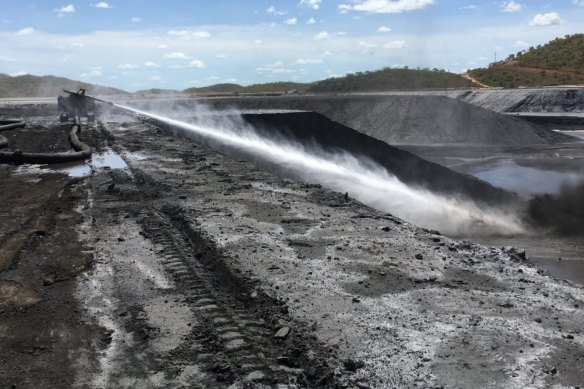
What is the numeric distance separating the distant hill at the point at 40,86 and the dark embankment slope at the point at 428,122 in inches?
2117

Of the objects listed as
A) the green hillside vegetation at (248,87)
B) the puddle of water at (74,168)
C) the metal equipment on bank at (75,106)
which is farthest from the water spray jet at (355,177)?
the green hillside vegetation at (248,87)

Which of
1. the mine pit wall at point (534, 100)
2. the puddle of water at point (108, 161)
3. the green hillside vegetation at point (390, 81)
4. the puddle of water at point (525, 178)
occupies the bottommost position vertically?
the puddle of water at point (525, 178)

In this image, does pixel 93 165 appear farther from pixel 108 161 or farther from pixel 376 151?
pixel 376 151

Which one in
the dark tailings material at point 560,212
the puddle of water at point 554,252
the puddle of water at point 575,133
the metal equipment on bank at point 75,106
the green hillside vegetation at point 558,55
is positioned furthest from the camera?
the green hillside vegetation at point 558,55

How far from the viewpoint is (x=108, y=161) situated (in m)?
19.1

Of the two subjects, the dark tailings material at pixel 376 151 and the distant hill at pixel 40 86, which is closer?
the dark tailings material at pixel 376 151

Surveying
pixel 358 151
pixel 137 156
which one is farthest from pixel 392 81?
pixel 137 156

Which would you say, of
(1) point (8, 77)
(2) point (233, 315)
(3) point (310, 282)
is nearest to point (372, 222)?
(3) point (310, 282)

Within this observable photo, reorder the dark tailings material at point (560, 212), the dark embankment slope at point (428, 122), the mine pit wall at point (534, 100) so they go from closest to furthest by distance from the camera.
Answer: the dark tailings material at point (560, 212)
the dark embankment slope at point (428, 122)
the mine pit wall at point (534, 100)

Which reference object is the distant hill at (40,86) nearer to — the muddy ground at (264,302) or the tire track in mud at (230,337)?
the muddy ground at (264,302)

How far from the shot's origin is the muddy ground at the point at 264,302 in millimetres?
5699

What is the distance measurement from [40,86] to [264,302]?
333 ft

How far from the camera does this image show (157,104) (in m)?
46.7

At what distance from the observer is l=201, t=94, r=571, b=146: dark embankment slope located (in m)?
39.5
